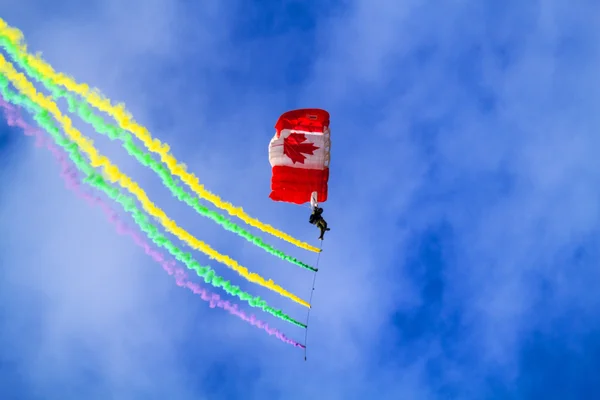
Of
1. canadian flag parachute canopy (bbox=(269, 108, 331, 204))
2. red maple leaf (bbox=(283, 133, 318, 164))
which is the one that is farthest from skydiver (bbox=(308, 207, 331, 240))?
red maple leaf (bbox=(283, 133, 318, 164))

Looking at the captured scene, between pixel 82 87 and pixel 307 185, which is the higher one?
pixel 307 185

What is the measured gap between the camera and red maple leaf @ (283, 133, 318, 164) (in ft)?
95.1

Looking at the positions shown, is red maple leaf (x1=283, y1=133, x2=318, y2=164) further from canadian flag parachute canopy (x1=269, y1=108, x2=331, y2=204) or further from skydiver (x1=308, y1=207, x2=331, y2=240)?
skydiver (x1=308, y1=207, x2=331, y2=240)

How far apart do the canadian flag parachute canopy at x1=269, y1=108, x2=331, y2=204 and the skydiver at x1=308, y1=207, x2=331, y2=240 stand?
2.08 feet

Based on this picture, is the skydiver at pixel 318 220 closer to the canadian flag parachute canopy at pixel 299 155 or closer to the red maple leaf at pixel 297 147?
the canadian flag parachute canopy at pixel 299 155

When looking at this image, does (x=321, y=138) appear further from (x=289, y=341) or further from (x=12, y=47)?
(x=12, y=47)

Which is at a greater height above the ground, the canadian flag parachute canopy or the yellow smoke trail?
the canadian flag parachute canopy

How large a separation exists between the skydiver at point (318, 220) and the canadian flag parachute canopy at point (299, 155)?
634 mm

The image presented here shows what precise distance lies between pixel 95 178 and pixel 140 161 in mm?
1860

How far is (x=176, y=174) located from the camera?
27.1m

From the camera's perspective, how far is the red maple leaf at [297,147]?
2900 centimetres

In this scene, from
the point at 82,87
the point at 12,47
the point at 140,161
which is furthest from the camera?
the point at 140,161

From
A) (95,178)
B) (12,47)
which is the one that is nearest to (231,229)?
(95,178)

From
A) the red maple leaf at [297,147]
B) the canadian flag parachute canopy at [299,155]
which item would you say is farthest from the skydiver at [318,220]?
the red maple leaf at [297,147]
